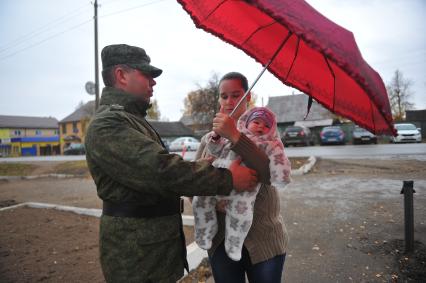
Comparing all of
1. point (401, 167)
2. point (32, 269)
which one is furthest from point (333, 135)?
point (32, 269)

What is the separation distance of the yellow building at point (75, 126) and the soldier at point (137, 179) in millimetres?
61823

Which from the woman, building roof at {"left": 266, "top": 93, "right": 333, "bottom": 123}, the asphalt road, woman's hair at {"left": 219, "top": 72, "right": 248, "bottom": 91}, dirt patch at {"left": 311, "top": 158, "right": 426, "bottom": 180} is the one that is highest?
building roof at {"left": 266, "top": 93, "right": 333, "bottom": 123}

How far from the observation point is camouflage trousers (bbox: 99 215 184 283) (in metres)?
1.70

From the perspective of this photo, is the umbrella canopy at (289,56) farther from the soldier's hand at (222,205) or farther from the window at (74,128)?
the window at (74,128)

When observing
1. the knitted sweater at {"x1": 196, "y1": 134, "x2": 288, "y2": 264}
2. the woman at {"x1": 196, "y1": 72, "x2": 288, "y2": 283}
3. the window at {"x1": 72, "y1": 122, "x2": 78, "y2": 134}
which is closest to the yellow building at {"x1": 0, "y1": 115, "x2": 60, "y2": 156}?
the window at {"x1": 72, "y1": 122, "x2": 78, "y2": 134}

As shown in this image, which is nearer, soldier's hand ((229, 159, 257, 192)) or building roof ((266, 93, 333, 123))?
soldier's hand ((229, 159, 257, 192))

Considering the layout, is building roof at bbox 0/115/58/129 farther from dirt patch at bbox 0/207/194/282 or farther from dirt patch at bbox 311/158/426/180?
dirt patch at bbox 311/158/426/180

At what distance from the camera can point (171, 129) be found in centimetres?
5559

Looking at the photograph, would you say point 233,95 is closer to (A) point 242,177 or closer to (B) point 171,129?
(A) point 242,177

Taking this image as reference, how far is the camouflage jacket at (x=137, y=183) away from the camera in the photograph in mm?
1548

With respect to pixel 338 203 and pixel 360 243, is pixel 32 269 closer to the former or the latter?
pixel 360 243

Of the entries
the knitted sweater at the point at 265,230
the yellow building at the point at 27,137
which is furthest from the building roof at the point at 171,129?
the knitted sweater at the point at 265,230

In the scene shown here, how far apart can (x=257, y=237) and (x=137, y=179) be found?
2.88 ft

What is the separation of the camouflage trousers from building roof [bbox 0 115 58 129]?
75.6 metres
